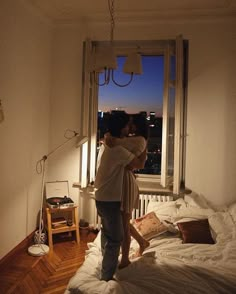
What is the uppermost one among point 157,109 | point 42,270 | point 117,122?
point 157,109

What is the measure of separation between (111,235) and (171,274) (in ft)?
1.54

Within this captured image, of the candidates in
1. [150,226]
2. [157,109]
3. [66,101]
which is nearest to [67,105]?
[66,101]

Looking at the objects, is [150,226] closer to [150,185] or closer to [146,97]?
[150,185]

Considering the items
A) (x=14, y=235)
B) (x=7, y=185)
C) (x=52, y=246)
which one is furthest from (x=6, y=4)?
(x=52, y=246)

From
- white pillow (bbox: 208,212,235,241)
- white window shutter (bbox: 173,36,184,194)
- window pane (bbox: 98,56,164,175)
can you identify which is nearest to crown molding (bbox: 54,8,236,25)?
white window shutter (bbox: 173,36,184,194)

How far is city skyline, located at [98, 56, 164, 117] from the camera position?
358 cm

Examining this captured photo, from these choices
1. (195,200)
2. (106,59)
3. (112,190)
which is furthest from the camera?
(195,200)

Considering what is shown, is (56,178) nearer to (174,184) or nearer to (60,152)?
(60,152)

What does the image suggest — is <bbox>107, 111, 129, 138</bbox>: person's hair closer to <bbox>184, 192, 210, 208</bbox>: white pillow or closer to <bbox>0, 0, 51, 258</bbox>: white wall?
<bbox>0, 0, 51, 258</bbox>: white wall

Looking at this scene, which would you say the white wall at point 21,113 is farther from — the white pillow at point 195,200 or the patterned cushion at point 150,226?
the white pillow at point 195,200

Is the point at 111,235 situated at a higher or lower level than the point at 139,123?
lower

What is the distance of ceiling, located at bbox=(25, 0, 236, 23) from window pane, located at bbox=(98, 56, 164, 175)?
52 centimetres

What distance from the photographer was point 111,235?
193 centimetres

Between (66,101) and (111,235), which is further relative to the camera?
(66,101)
